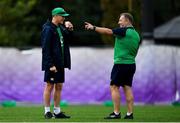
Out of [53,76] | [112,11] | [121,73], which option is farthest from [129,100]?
[112,11]

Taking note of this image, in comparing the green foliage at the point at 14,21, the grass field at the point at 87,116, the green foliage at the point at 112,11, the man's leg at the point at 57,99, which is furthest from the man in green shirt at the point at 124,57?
the green foliage at the point at 14,21

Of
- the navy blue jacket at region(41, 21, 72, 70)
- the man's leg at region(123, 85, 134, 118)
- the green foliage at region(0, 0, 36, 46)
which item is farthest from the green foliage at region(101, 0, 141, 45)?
the navy blue jacket at region(41, 21, 72, 70)

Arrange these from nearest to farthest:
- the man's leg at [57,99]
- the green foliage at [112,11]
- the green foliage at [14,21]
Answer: the man's leg at [57,99] < the green foliage at [112,11] < the green foliage at [14,21]

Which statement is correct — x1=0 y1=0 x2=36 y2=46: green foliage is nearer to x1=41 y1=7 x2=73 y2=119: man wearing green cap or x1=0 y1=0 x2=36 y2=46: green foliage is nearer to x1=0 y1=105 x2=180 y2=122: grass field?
x1=0 y1=105 x2=180 y2=122: grass field

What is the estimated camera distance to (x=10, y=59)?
21.9 metres

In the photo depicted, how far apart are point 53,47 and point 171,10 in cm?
2492

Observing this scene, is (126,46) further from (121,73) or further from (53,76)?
Answer: (53,76)

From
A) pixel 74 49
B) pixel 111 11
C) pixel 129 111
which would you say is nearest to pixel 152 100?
pixel 74 49

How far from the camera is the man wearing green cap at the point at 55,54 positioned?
559 inches

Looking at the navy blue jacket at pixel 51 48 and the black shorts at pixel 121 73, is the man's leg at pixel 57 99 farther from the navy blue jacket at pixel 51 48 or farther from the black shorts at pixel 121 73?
the black shorts at pixel 121 73

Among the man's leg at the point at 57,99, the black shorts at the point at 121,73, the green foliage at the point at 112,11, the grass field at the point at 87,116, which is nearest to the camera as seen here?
the grass field at the point at 87,116

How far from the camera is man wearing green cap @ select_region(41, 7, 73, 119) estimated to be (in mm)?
14203

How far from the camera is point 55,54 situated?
46.9 feet

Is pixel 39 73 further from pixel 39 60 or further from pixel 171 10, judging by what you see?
pixel 171 10
